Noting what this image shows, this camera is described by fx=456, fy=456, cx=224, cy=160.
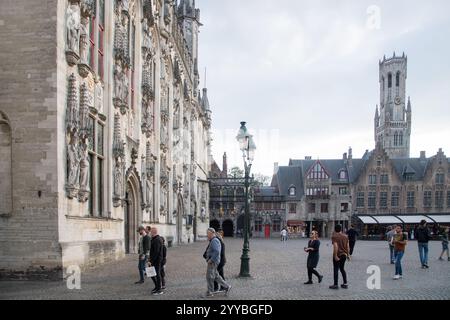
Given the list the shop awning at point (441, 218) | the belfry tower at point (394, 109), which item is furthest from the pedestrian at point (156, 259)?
the belfry tower at point (394, 109)

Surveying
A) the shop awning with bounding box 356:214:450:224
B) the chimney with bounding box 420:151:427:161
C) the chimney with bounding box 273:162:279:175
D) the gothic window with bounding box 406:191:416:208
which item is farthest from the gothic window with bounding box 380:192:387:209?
the chimney with bounding box 273:162:279:175

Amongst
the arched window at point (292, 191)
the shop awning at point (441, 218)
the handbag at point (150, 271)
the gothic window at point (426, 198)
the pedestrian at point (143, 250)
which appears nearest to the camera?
the handbag at point (150, 271)

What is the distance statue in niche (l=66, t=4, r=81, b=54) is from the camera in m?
15.4

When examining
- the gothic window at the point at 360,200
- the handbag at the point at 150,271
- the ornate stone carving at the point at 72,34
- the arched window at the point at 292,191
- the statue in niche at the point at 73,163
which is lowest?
the gothic window at the point at 360,200

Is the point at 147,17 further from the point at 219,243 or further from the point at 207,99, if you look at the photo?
the point at 207,99

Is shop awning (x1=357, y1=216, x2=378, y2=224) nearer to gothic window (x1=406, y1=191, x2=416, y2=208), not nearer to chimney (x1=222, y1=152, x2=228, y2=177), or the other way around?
gothic window (x1=406, y1=191, x2=416, y2=208)

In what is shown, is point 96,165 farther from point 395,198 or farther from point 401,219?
point 395,198

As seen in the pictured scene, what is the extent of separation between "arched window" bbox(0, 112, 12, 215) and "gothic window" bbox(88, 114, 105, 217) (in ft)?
13.3

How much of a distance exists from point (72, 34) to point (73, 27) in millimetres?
293

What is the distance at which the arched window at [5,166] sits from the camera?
14477mm

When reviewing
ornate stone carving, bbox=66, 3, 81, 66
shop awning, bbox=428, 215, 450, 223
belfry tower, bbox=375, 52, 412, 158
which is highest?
belfry tower, bbox=375, 52, 412, 158

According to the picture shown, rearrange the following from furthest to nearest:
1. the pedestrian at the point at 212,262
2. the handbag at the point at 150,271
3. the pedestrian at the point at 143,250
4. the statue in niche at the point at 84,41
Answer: the statue in niche at the point at 84,41 → the pedestrian at the point at 143,250 → the pedestrian at the point at 212,262 → the handbag at the point at 150,271

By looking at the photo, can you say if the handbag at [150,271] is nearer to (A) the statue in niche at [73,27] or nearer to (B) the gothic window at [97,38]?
(A) the statue in niche at [73,27]

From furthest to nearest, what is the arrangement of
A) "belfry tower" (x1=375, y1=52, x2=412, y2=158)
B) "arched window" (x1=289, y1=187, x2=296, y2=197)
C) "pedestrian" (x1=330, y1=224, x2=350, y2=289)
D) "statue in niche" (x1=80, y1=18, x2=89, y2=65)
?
"belfry tower" (x1=375, y1=52, x2=412, y2=158)
"arched window" (x1=289, y1=187, x2=296, y2=197)
"statue in niche" (x1=80, y1=18, x2=89, y2=65)
"pedestrian" (x1=330, y1=224, x2=350, y2=289)
